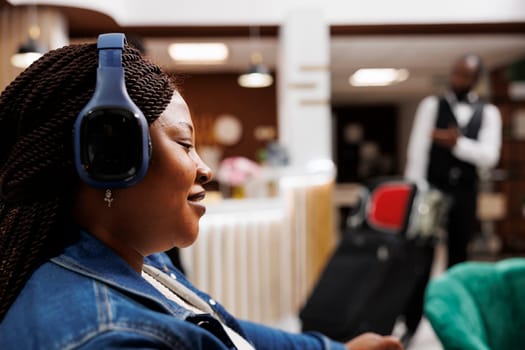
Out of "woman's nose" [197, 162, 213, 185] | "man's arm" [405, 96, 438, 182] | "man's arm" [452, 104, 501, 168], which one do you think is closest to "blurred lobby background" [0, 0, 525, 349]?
"woman's nose" [197, 162, 213, 185]

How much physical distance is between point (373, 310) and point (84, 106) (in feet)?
8.10

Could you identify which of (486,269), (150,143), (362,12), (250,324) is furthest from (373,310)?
(362,12)

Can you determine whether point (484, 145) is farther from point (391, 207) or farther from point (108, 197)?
point (108, 197)

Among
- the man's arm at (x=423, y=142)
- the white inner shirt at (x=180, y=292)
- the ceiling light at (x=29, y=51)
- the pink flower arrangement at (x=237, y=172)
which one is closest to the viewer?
the white inner shirt at (x=180, y=292)

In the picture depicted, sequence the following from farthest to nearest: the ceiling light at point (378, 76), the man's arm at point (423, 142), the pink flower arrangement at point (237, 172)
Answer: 1. the ceiling light at point (378, 76)
2. the pink flower arrangement at point (237, 172)
3. the man's arm at point (423, 142)

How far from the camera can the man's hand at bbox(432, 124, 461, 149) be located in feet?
12.0

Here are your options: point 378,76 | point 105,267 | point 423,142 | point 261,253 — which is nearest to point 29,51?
point 261,253

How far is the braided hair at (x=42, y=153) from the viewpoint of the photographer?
27.3 inches

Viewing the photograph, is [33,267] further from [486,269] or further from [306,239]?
[306,239]

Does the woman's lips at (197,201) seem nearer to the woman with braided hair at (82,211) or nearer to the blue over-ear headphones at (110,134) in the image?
the woman with braided hair at (82,211)

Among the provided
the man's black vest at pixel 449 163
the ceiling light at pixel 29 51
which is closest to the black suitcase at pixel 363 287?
the man's black vest at pixel 449 163

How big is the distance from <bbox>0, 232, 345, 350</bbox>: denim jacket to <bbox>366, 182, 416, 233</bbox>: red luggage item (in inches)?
97.9

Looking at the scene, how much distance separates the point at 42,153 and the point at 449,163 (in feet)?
11.2

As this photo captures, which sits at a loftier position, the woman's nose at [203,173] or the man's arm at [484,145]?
the woman's nose at [203,173]
